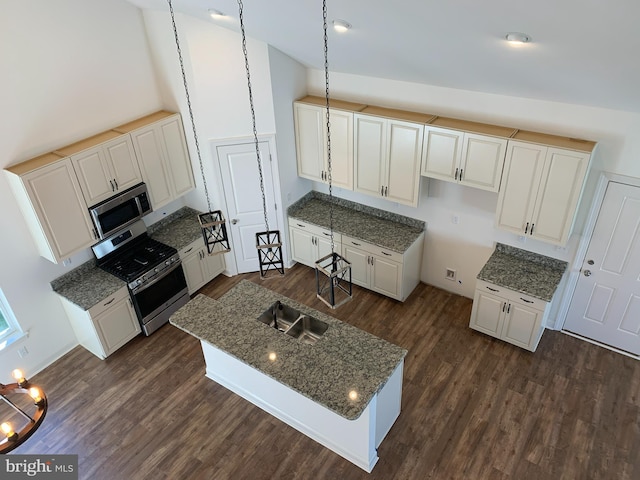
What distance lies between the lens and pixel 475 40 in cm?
348

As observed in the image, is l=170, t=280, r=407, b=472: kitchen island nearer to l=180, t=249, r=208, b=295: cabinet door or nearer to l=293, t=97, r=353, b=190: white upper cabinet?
l=180, t=249, r=208, b=295: cabinet door

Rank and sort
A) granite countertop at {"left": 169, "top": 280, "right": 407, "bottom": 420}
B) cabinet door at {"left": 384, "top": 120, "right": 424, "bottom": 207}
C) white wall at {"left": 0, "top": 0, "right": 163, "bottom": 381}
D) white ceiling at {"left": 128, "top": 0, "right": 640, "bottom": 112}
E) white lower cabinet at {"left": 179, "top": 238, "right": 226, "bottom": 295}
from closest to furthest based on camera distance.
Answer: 1. white ceiling at {"left": 128, "top": 0, "right": 640, "bottom": 112}
2. granite countertop at {"left": 169, "top": 280, "right": 407, "bottom": 420}
3. white wall at {"left": 0, "top": 0, "right": 163, "bottom": 381}
4. cabinet door at {"left": 384, "top": 120, "right": 424, "bottom": 207}
5. white lower cabinet at {"left": 179, "top": 238, "right": 226, "bottom": 295}

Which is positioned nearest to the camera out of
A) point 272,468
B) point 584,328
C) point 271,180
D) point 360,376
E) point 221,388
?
point 360,376

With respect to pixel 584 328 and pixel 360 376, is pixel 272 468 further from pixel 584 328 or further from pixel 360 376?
pixel 584 328

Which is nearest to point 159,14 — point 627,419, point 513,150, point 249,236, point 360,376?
point 249,236

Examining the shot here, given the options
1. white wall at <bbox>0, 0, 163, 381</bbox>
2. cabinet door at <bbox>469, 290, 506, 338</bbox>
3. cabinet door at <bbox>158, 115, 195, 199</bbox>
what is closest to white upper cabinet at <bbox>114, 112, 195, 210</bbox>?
cabinet door at <bbox>158, 115, 195, 199</bbox>

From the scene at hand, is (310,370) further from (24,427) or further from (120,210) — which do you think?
(120,210)

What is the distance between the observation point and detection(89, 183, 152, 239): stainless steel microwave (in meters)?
5.29

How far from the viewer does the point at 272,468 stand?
174 inches

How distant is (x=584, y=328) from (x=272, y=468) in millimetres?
3920

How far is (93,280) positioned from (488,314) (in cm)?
470

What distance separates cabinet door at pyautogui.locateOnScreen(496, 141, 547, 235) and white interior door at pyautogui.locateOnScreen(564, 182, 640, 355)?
2.50 ft

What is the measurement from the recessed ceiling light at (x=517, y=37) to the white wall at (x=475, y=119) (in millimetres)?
1630

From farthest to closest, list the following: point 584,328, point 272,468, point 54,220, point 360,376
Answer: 1. point 584,328
2. point 54,220
3. point 272,468
4. point 360,376
